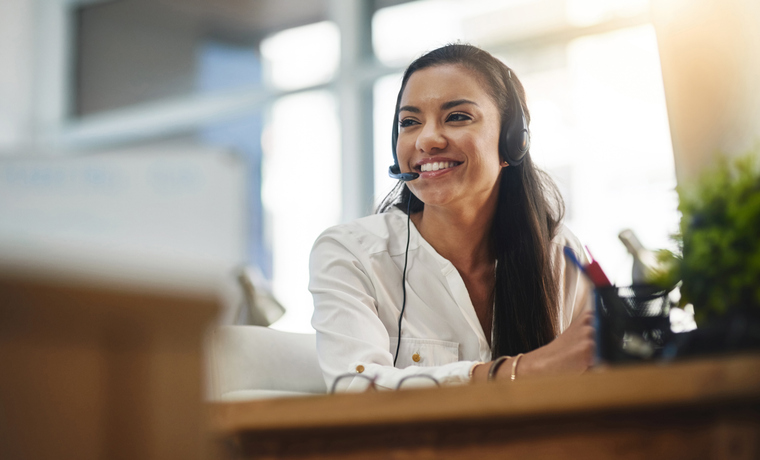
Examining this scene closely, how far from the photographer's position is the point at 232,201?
2.05 ft

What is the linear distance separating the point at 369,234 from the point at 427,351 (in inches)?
11.1

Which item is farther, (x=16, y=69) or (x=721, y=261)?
(x=16, y=69)

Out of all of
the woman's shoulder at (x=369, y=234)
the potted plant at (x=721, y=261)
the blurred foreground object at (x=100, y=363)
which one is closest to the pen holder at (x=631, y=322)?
the potted plant at (x=721, y=261)

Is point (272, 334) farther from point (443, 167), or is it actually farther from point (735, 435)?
point (735, 435)

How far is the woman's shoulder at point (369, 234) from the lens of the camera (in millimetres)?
1510

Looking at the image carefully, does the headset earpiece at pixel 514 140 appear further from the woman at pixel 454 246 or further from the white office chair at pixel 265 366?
the white office chair at pixel 265 366

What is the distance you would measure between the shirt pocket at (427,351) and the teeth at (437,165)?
0.38 m

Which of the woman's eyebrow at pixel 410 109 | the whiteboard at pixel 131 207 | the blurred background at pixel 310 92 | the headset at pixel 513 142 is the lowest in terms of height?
the whiteboard at pixel 131 207

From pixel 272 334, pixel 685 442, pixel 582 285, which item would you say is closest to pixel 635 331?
pixel 685 442

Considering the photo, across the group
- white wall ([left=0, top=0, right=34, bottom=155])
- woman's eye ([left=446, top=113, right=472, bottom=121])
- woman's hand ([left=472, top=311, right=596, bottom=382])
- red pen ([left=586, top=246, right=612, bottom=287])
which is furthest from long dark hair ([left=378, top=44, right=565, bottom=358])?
white wall ([left=0, top=0, right=34, bottom=155])

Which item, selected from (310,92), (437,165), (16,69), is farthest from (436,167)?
(16,69)

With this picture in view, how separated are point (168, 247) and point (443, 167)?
1.12 meters

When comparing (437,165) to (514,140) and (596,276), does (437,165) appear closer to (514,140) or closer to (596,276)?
(514,140)

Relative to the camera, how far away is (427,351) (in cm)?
143
